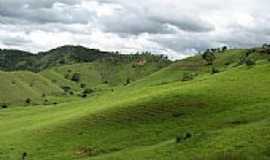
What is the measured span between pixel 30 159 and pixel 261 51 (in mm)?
115773

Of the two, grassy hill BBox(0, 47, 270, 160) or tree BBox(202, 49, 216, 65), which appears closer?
grassy hill BBox(0, 47, 270, 160)

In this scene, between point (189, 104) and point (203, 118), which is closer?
point (203, 118)

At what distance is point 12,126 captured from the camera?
89.2 meters

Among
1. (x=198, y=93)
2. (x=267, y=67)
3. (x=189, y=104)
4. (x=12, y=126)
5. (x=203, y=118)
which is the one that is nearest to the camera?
(x=203, y=118)

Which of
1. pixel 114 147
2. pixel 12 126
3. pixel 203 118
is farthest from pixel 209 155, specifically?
pixel 12 126

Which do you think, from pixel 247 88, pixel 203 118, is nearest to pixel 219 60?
pixel 247 88

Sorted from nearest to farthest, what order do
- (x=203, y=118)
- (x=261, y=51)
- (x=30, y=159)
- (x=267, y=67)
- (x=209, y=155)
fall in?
(x=209, y=155), (x=30, y=159), (x=203, y=118), (x=267, y=67), (x=261, y=51)

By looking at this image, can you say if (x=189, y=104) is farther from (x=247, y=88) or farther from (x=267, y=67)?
(x=267, y=67)

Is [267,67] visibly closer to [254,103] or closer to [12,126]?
[254,103]

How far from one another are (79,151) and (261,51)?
112 metres

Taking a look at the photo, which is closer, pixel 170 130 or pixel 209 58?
pixel 170 130

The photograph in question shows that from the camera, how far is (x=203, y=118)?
214ft

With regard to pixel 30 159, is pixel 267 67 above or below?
above

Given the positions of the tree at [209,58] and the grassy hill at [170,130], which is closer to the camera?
the grassy hill at [170,130]
